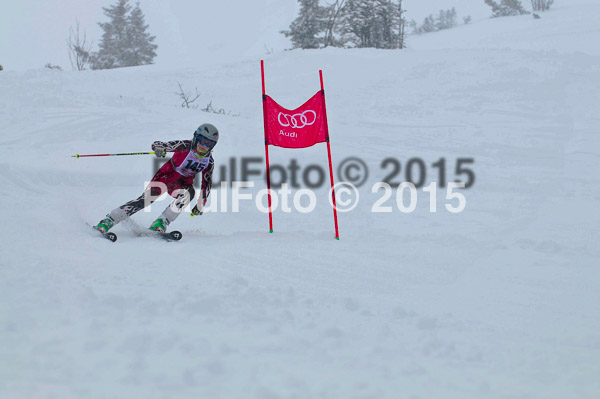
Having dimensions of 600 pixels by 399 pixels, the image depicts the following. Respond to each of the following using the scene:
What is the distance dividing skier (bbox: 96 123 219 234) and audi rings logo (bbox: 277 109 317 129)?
1320 mm

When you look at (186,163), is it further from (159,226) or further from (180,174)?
(159,226)

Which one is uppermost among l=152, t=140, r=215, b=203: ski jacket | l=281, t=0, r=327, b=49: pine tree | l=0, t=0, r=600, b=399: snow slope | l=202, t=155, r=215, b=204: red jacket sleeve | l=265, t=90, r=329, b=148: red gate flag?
l=281, t=0, r=327, b=49: pine tree

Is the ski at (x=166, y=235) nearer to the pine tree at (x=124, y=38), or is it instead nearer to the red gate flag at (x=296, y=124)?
the red gate flag at (x=296, y=124)

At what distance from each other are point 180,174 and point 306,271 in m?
2.58

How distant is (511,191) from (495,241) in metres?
2.97

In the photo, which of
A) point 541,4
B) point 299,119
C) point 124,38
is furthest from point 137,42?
point 541,4

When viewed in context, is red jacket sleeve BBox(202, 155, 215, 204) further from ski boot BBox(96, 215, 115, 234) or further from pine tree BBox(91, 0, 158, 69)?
Answer: pine tree BBox(91, 0, 158, 69)

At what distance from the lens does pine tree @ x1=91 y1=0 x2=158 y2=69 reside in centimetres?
3369

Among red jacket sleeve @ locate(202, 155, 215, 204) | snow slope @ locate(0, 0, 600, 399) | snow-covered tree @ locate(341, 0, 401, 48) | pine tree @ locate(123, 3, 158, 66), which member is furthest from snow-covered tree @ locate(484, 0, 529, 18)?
red jacket sleeve @ locate(202, 155, 215, 204)

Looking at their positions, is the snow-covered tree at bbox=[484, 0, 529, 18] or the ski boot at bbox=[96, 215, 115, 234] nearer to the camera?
the ski boot at bbox=[96, 215, 115, 234]

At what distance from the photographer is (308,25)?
1100 inches

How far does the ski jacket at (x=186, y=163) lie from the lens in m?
6.55

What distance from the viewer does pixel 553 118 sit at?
1328cm

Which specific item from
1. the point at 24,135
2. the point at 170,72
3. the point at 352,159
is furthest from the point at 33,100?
the point at 352,159
